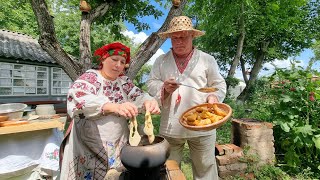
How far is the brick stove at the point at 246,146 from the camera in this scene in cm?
323

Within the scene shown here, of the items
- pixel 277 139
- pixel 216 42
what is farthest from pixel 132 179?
pixel 216 42

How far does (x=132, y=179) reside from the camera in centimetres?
130

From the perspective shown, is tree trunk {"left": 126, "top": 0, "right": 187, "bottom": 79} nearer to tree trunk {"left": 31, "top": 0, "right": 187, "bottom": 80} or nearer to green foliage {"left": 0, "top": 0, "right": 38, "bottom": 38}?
tree trunk {"left": 31, "top": 0, "right": 187, "bottom": 80}

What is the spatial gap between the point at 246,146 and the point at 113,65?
99.7 inches

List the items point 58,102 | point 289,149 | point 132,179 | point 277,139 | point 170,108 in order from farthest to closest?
1. point 58,102
2. point 277,139
3. point 289,149
4. point 170,108
5. point 132,179

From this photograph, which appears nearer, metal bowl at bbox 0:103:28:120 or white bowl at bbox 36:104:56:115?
A: metal bowl at bbox 0:103:28:120

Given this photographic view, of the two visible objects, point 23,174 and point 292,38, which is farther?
point 292,38

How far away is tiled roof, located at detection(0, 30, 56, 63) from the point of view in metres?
8.94

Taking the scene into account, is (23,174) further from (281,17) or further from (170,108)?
(281,17)

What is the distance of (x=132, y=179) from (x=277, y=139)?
3346mm

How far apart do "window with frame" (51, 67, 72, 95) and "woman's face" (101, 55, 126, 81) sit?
10.4 m

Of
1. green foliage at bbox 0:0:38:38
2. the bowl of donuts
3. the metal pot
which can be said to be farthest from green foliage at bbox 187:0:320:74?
green foliage at bbox 0:0:38:38

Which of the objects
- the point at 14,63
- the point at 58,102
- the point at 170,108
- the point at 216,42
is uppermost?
the point at 216,42

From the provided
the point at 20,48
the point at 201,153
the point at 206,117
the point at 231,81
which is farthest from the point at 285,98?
the point at 20,48
